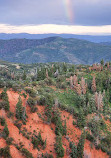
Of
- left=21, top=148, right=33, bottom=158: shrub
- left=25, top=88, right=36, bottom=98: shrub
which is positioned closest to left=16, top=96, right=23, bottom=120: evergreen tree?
left=21, top=148, right=33, bottom=158: shrub

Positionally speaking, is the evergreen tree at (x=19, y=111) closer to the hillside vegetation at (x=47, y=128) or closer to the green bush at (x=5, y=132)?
the hillside vegetation at (x=47, y=128)

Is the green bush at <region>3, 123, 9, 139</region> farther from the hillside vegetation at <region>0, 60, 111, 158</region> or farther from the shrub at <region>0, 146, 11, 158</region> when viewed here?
the shrub at <region>0, 146, 11, 158</region>

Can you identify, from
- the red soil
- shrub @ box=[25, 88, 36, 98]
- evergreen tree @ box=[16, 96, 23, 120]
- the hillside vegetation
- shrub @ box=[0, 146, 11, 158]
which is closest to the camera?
shrub @ box=[0, 146, 11, 158]

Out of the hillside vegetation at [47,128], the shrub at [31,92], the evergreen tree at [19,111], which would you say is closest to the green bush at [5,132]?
the hillside vegetation at [47,128]

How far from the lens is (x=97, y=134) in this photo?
29750 millimetres

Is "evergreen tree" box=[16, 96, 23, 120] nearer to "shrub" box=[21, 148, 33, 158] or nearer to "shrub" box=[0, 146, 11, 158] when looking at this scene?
"shrub" box=[21, 148, 33, 158]

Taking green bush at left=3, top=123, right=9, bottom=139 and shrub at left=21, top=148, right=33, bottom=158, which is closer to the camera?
shrub at left=21, top=148, right=33, bottom=158

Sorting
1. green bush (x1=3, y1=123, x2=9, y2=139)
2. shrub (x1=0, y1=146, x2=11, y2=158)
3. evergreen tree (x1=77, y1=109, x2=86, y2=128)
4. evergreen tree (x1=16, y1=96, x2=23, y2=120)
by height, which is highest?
evergreen tree (x1=16, y1=96, x2=23, y2=120)

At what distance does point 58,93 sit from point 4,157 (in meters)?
26.9

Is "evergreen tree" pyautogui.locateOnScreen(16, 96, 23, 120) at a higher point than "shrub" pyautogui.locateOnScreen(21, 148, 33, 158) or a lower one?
higher

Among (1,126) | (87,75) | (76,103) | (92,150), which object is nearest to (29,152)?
(1,126)

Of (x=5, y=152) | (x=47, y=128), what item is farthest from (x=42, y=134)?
(x=5, y=152)

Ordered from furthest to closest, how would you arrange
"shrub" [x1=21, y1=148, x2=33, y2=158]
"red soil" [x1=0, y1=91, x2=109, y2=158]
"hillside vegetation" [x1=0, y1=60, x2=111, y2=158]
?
"red soil" [x1=0, y1=91, x2=109, y2=158]
"hillside vegetation" [x1=0, y1=60, x2=111, y2=158]
"shrub" [x1=21, y1=148, x2=33, y2=158]

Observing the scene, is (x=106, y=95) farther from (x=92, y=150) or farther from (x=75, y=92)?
(x=92, y=150)
